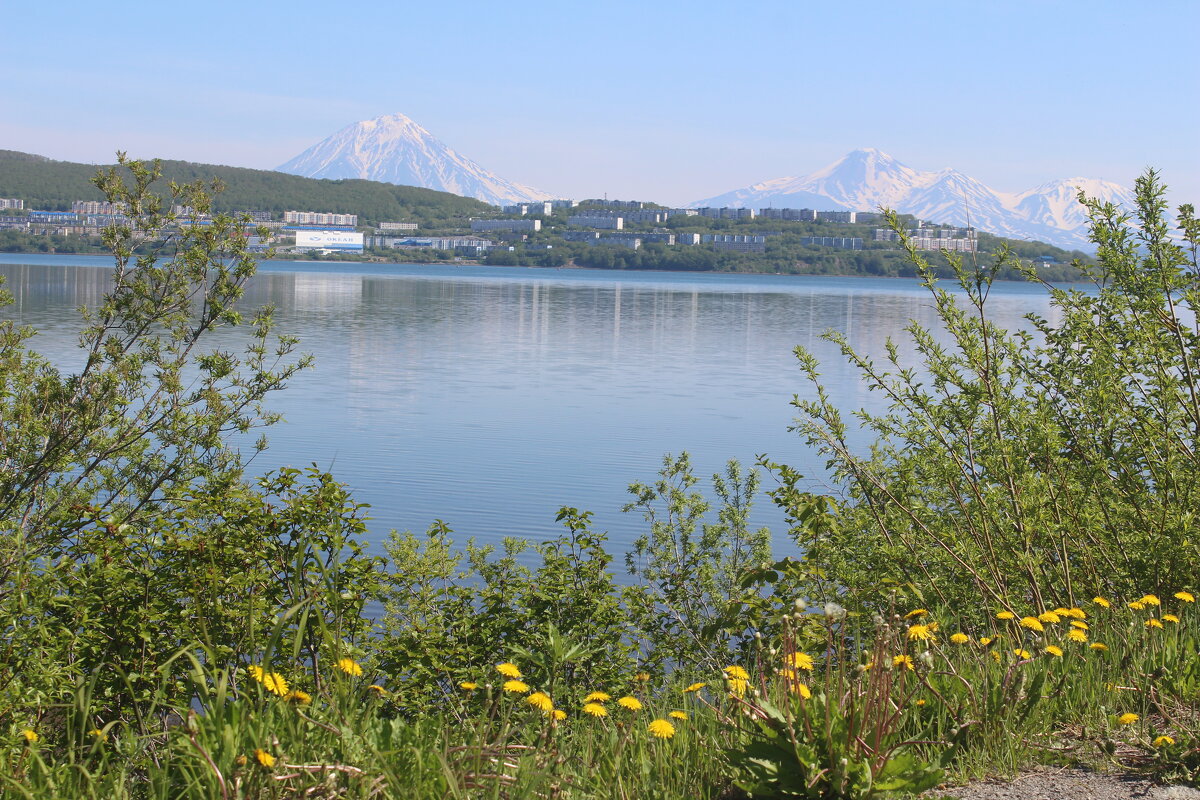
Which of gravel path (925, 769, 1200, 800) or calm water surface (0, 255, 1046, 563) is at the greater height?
gravel path (925, 769, 1200, 800)

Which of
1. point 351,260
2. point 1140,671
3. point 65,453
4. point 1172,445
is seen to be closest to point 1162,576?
point 1172,445

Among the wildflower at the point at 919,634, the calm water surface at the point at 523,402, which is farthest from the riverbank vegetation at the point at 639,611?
the calm water surface at the point at 523,402

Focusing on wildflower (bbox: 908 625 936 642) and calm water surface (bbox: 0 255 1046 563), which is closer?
wildflower (bbox: 908 625 936 642)

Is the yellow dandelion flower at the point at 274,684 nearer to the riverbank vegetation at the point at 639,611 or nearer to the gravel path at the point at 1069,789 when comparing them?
the riverbank vegetation at the point at 639,611

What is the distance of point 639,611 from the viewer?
8.57m

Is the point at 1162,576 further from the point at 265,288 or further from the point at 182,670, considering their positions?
the point at 265,288

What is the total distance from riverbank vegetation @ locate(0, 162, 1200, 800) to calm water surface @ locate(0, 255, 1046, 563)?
47.0 inches

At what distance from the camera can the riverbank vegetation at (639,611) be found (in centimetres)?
344

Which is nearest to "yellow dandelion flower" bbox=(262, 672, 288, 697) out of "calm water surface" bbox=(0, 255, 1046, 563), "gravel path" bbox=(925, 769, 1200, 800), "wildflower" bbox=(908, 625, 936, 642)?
"gravel path" bbox=(925, 769, 1200, 800)

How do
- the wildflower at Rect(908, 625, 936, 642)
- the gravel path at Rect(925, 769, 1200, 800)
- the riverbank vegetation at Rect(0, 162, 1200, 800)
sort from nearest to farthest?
the riverbank vegetation at Rect(0, 162, 1200, 800)
the gravel path at Rect(925, 769, 1200, 800)
the wildflower at Rect(908, 625, 936, 642)

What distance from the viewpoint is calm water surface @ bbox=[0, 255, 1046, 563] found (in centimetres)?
1797

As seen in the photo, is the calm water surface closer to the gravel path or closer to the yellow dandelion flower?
the yellow dandelion flower

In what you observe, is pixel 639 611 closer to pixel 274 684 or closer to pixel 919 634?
pixel 919 634

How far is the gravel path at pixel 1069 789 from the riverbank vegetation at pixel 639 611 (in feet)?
0.35
